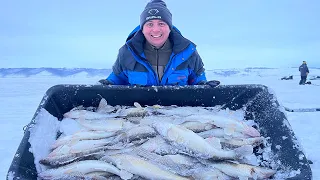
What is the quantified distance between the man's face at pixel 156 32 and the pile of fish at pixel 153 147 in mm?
1023

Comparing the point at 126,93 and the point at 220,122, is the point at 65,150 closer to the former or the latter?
the point at 126,93

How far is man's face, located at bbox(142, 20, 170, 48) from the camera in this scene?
3.72 meters

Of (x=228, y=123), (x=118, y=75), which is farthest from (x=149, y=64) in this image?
(x=228, y=123)

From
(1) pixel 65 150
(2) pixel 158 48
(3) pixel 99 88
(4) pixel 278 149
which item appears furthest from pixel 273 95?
(1) pixel 65 150

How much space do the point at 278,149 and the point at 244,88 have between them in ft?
3.20

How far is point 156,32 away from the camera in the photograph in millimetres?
3721

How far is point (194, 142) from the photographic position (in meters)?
2.55

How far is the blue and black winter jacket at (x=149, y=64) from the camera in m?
3.81

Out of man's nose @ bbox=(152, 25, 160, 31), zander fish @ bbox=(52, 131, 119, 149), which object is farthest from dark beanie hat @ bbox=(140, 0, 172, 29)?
zander fish @ bbox=(52, 131, 119, 149)

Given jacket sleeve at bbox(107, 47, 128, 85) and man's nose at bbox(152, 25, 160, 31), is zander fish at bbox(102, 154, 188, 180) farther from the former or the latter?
man's nose at bbox(152, 25, 160, 31)

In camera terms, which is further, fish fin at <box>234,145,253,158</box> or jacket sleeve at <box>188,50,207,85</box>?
jacket sleeve at <box>188,50,207,85</box>

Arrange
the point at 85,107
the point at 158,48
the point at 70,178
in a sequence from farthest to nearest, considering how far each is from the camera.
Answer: the point at 158,48 < the point at 85,107 < the point at 70,178

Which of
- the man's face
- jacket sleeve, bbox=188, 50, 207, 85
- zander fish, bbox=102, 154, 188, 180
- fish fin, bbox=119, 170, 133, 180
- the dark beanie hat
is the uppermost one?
the dark beanie hat

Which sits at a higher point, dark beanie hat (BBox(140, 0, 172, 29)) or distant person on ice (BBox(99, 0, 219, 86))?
dark beanie hat (BBox(140, 0, 172, 29))
